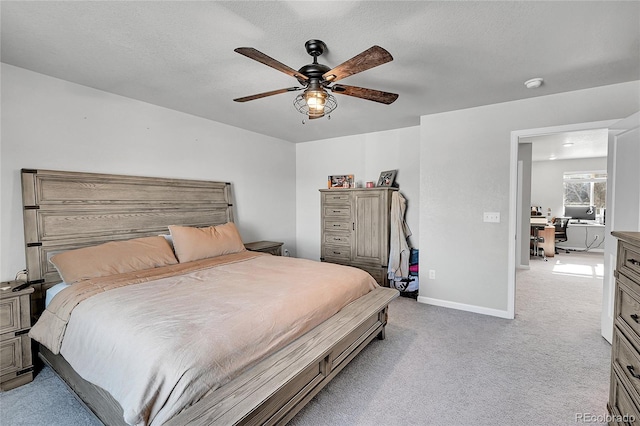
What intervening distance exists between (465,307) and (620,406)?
199 centimetres

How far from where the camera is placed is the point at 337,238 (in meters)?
4.75

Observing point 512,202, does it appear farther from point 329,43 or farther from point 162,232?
point 162,232

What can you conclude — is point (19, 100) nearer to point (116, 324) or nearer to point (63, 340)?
point (63, 340)

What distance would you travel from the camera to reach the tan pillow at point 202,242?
3.04 m

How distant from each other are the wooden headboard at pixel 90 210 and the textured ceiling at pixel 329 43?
Result: 948 mm

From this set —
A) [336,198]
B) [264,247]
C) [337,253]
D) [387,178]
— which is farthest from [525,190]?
[264,247]

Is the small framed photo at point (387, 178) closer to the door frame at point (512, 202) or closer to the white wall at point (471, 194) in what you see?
the white wall at point (471, 194)

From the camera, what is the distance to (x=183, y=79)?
2.65 metres

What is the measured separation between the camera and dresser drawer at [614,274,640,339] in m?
1.45

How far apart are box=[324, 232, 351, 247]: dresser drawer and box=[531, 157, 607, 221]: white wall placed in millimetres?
6789

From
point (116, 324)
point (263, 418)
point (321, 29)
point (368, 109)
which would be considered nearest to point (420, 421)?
point (263, 418)

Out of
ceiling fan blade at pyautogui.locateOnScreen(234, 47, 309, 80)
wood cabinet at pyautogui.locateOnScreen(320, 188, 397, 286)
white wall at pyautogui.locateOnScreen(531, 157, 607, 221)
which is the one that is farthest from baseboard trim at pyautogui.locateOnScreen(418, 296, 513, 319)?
white wall at pyautogui.locateOnScreen(531, 157, 607, 221)

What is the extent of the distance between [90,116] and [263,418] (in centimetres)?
314

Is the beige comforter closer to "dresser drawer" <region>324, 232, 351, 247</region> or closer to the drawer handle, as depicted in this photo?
the drawer handle
